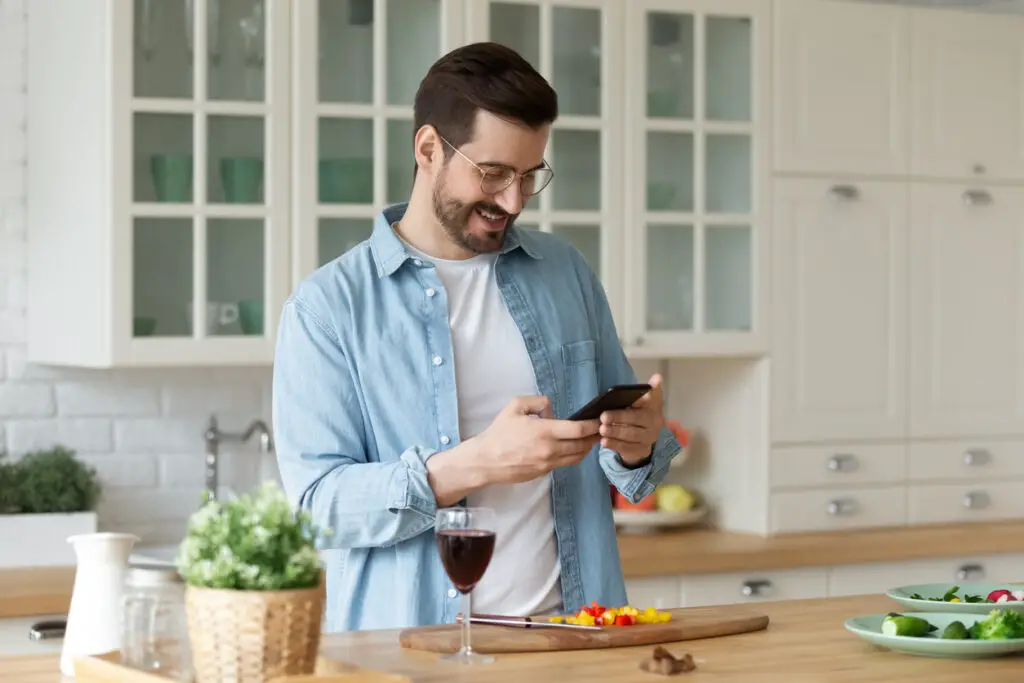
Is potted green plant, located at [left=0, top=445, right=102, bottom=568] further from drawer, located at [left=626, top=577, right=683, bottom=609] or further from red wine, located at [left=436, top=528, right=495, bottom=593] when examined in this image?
red wine, located at [left=436, top=528, right=495, bottom=593]

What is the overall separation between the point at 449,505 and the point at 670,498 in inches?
83.8

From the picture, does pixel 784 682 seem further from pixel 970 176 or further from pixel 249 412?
pixel 970 176

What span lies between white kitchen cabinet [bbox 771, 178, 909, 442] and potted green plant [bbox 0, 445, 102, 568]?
5.89 ft

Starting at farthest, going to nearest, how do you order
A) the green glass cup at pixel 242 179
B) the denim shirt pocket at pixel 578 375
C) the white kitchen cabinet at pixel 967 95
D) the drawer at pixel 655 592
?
the white kitchen cabinet at pixel 967 95
the drawer at pixel 655 592
the green glass cup at pixel 242 179
the denim shirt pocket at pixel 578 375

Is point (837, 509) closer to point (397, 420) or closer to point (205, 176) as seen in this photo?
point (205, 176)

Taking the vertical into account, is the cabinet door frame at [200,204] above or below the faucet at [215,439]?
above

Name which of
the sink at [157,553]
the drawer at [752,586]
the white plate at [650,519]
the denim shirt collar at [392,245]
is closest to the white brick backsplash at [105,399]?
the sink at [157,553]

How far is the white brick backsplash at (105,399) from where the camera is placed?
3920 millimetres

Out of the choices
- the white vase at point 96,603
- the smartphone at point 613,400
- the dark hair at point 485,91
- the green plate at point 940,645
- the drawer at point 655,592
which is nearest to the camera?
the white vase at point 96,603

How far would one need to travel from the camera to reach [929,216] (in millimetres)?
4352

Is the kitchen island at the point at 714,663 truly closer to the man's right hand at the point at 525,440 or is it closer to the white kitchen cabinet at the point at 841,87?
the man's right hand at the point at 525,440

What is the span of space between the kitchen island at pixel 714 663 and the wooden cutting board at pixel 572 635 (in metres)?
0.01

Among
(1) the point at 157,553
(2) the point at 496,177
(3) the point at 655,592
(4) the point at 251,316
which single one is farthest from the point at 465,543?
(1) the point at 157,553

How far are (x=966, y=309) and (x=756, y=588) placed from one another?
3.60 feet
